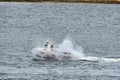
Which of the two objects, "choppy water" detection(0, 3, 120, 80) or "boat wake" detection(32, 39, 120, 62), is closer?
"choppy water" detection(0, 3, 120, 80)

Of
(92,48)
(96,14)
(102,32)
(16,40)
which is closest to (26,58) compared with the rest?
(92,48)

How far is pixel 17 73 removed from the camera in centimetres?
5794

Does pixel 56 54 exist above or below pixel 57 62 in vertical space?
above

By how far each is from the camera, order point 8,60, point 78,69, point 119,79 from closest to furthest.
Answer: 1. point 119,79
2. point 78,69
3. point 8,60

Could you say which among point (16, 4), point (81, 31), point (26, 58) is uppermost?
point (26, 58)

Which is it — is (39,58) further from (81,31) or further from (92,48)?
(81,31)

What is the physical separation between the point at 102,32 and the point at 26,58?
131 ft

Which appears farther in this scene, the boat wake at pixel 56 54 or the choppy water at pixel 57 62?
the boat wake at pixel 56 54

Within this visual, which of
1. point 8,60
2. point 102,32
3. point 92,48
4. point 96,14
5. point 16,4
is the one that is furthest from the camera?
point 16,4

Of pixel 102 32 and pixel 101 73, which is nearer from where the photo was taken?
pixel 101 73

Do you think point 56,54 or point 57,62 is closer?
point 57,62

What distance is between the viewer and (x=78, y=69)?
60969 millimetres

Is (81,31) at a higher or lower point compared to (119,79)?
lower

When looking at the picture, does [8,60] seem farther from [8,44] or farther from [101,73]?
[8,44]
